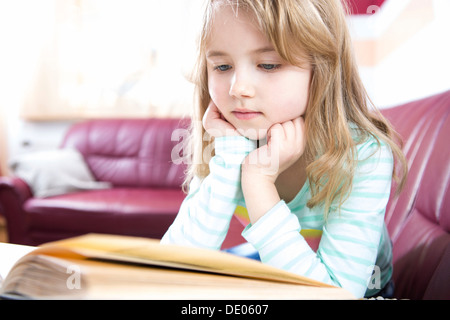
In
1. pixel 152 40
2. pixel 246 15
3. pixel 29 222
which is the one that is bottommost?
pixel 29 222

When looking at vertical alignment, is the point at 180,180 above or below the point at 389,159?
below

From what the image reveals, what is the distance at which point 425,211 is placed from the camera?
73cm

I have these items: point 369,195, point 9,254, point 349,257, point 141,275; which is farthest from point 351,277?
point 9,254

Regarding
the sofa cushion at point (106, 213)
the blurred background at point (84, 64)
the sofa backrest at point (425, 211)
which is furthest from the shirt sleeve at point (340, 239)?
the blurred background at point (84, 64)

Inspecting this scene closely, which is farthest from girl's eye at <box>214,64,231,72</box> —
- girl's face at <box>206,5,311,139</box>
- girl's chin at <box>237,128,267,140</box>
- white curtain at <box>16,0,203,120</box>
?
white curtain at <box>16,0,203,120</box>

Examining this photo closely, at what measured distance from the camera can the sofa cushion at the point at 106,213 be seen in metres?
1.99

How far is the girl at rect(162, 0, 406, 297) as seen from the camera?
54 cm

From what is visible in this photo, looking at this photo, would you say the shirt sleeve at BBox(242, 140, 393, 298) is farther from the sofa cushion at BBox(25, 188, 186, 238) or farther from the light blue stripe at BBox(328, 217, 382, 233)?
the sofa cushion at BBox(25, 188, 186, 238)

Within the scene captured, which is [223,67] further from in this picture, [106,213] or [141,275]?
[106,213]

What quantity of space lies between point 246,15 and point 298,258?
375 millimetres

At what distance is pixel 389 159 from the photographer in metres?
0.60

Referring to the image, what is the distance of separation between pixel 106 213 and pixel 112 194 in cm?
29
